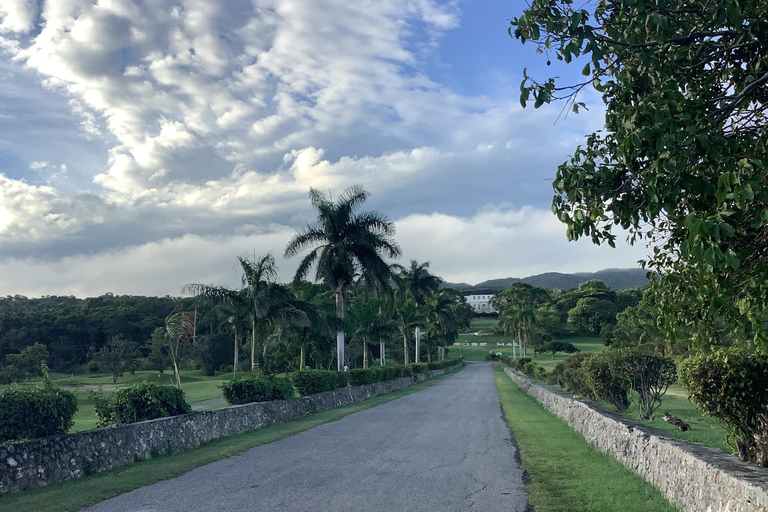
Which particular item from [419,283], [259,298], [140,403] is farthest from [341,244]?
[419,283]

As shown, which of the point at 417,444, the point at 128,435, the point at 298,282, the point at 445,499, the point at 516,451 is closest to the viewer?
the point at 445,499

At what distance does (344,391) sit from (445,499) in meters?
19.2

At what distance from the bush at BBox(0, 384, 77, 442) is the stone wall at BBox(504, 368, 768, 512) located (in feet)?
31.9

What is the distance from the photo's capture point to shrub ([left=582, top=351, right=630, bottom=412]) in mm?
18453

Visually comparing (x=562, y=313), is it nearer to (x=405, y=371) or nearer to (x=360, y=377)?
(x=405, y=371)

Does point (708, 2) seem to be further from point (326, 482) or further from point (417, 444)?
point (417, 444)

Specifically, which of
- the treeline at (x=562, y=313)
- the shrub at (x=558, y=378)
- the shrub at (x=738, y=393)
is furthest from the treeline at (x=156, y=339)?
the shrub at (x=738, y=393)

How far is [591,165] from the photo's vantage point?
19.1 ft

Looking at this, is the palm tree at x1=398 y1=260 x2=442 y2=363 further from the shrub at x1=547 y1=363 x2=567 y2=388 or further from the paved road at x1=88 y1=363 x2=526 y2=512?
the paved road at x1=88 y1=363 x2=526 y2=512

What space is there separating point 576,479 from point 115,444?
8.25 metres

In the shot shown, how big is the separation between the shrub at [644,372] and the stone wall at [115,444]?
424 inches

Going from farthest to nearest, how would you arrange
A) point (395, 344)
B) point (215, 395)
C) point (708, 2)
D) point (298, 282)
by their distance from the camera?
point (395, 344) < point (215, 395) < point (298, 282) < point (708, 2)

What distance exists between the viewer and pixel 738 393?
8.07m

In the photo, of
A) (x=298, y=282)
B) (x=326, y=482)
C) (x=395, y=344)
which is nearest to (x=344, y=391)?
(x=298, y=282)
